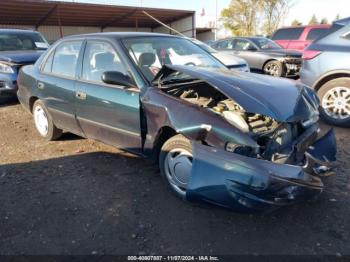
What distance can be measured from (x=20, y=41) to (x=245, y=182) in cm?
864

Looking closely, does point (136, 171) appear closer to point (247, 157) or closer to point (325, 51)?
point (247, 157)

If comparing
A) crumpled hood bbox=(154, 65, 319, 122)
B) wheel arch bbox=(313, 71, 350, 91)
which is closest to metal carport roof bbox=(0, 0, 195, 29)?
wheel arch bbox=(313, 71, 350, 91)

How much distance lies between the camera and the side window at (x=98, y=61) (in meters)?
3.78

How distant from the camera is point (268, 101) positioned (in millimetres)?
2795

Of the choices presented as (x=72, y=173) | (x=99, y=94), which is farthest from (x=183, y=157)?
(x=72, y=173)

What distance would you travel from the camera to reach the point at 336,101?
5.42 m

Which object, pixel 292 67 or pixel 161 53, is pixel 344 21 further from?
pixel 292 67

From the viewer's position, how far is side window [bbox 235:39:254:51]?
1138 cm

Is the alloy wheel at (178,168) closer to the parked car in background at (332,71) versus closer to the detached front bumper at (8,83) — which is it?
the parked car in background at (332,71)

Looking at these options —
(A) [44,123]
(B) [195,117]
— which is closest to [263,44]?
(A) [44,123]

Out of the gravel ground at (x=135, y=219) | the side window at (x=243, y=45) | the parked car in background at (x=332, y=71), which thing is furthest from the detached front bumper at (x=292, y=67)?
the gravel ground at (x=135, y=219)

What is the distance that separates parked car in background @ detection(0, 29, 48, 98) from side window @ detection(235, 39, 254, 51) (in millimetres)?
6476

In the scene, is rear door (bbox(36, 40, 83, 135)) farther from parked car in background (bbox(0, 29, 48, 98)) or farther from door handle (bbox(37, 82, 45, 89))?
parked car in background (bbox(0, 29, 48, 98))

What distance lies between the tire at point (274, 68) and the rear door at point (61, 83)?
24.6ft
